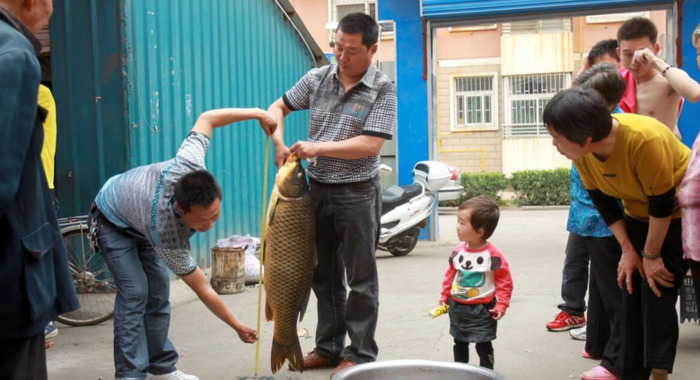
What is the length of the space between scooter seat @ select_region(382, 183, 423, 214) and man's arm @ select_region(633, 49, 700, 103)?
5730 millimetres

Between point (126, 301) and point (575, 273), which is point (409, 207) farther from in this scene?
point (126, 301)

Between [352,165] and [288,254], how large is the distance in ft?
2.45

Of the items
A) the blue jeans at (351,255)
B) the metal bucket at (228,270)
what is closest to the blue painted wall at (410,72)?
the metal bucket at (228,270)

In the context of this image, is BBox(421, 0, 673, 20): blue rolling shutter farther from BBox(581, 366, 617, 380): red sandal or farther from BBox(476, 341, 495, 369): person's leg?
BBox(476, 341, 495, 369): person's leg

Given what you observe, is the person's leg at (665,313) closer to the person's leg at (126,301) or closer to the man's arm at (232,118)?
the man's arm at (232,118)

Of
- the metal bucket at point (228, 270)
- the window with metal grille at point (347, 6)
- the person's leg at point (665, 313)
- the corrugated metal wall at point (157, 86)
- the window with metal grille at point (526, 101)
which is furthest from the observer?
the window with metal grille at point (347, 6)

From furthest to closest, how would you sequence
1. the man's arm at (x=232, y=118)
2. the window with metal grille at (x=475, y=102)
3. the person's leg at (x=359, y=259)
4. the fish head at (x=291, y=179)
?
the window with metal grille at (x=475, y=102), the person's leg at (x=359, y=259), the man's arm at (x=232, y=118), the fish head at (x=291, y=179)

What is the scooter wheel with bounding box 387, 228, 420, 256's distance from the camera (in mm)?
9867

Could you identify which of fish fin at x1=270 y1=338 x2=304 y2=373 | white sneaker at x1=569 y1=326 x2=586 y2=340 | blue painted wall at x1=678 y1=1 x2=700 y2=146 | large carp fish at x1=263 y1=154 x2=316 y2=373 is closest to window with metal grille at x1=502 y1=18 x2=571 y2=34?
blue painted wall at x1=678 y1=1 x2=700 y2=146

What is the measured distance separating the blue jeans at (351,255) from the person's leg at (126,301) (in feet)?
3.41

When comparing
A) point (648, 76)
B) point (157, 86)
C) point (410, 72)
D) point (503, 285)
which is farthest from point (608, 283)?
point (410, 72)

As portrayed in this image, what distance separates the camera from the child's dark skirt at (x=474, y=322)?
3.97m

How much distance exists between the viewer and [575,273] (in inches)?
204

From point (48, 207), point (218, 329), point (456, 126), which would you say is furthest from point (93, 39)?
point (456, 126)
